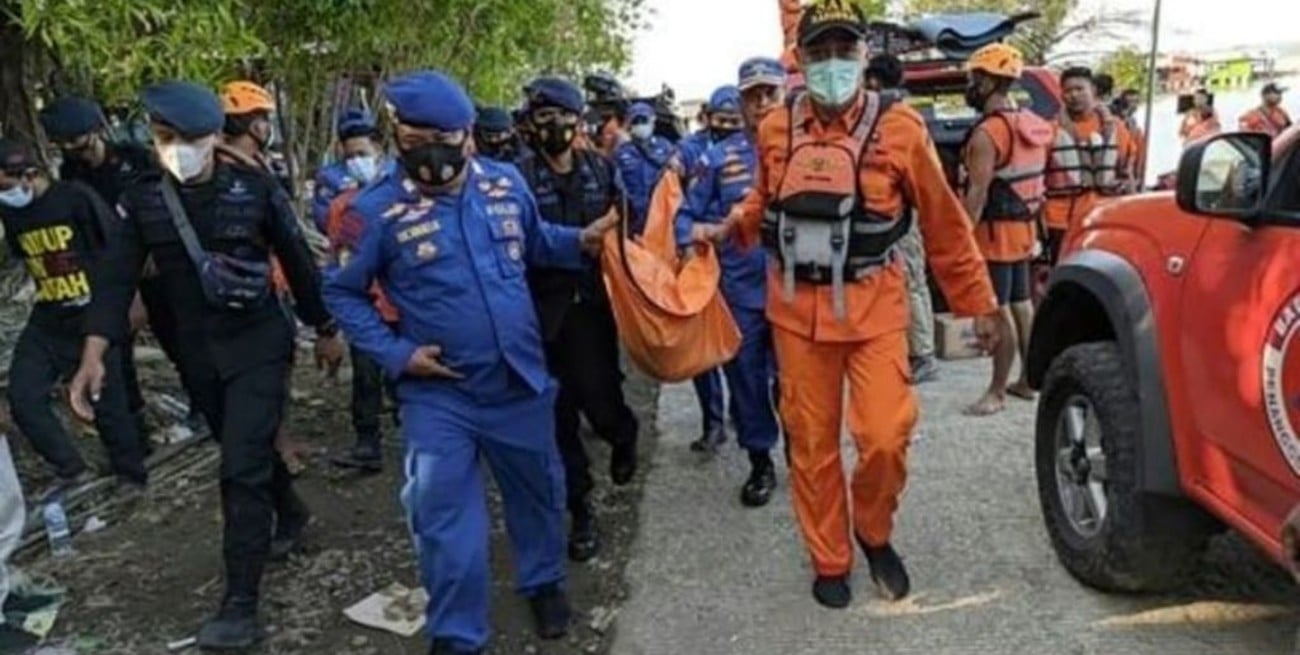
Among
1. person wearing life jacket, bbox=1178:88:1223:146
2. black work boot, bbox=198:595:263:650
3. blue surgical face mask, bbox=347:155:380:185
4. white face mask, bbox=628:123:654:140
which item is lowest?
black work boot, bbox=198:595:263:650

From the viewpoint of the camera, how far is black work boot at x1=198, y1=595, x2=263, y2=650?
3.72 meters

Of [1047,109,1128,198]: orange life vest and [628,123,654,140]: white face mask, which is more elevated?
[628,123,654,140]: white face mask

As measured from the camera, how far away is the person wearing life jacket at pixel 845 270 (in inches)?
141

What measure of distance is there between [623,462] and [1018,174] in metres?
2.44

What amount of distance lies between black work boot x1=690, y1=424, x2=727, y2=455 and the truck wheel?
1.81m

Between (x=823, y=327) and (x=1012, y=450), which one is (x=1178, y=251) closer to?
(x=823, y=327)

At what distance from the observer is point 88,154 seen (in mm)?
5727

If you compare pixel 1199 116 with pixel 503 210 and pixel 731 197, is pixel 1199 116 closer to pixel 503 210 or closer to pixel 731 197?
pixel 731 197

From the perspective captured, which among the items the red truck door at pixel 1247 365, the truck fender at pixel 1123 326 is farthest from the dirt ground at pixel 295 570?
the red truck door at pixel 1247 365

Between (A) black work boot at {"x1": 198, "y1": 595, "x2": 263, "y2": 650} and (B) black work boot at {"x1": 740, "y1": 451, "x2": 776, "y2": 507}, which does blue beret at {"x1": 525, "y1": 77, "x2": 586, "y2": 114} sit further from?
(A) black work boot at {"x1": 198, "y1": 595, "x2": 263, "y2": 650}

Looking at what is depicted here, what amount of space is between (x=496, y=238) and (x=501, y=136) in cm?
189

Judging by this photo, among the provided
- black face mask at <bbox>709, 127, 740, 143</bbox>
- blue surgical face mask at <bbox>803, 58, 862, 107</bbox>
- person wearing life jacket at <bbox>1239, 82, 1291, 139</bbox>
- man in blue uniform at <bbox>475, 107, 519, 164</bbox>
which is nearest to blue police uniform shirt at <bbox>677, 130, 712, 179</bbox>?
black face mask at <bbox>709, 127, 740, 143</bbox>

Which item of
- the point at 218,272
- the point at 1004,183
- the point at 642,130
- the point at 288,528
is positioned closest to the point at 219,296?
the point at 218,272

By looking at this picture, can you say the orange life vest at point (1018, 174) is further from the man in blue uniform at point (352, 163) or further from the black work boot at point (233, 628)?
the black work boot at point (233, 628)
